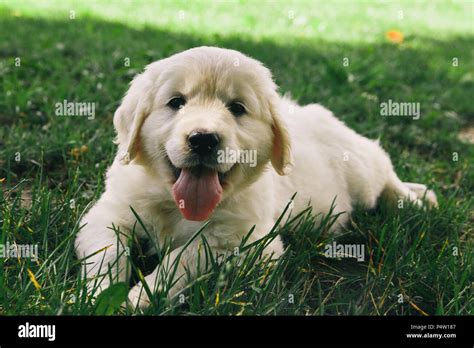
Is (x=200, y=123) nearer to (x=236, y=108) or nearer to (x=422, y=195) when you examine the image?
(x=236, y=108)

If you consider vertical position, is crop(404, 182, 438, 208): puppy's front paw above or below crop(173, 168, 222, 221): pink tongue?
below

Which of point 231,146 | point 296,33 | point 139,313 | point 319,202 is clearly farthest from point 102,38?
point 139,313

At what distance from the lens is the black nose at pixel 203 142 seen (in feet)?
9.56

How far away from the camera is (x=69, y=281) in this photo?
274cm

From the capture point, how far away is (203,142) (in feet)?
9.60

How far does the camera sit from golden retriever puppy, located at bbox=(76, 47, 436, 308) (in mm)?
3010

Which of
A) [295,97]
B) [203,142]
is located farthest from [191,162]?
[295,97]

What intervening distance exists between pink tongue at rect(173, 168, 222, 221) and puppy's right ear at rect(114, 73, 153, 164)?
33 centimetres

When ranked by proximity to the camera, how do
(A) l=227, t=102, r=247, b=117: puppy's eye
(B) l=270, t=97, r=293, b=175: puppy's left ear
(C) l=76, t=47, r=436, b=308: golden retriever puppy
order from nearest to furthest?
(C) l=76, t=47, r=436, b=308: golden retriever puppy
(A) l=227, t=102, r=247, b=117: puppy's eye
(B) l=270, t=97, r=293, b=175: puppy's left ear

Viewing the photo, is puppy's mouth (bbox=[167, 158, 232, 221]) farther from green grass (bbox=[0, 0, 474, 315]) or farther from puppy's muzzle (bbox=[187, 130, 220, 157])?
green grass (bbox=[0, 0, 474, 315])

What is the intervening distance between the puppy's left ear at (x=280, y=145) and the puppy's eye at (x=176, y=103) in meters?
0.49
